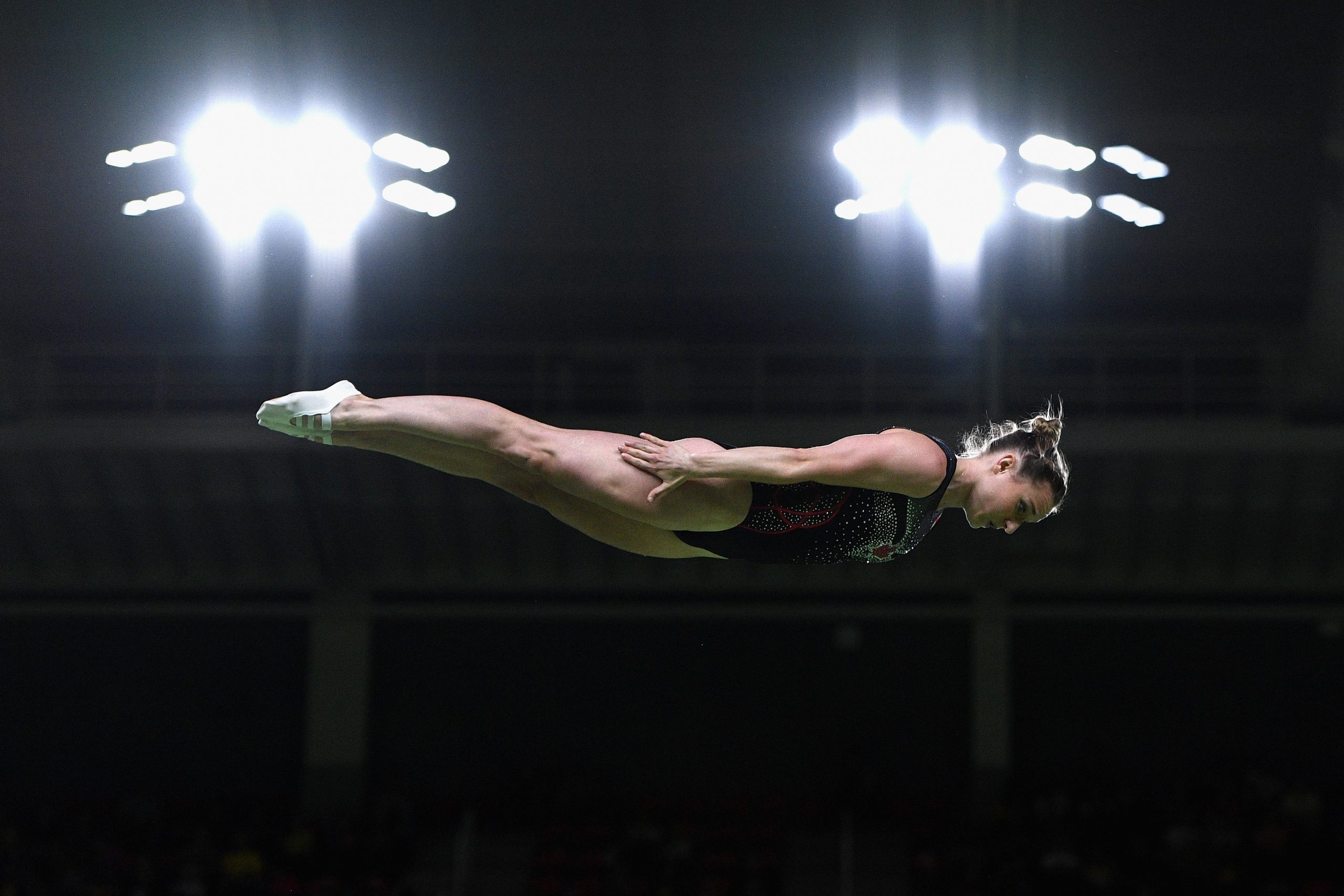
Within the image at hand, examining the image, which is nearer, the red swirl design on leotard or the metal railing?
the red swirl design on leotard

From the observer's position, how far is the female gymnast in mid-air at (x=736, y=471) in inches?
142

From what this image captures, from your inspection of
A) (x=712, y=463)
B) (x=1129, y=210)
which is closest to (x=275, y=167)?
(x=1129, y=210)

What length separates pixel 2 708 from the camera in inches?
576

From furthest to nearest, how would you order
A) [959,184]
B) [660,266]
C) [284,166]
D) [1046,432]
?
[660,266] < [959,184] < [284,166] < [1046,432]

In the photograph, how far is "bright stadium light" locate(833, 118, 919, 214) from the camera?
1136 centimetres

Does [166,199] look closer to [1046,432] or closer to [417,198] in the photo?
[417,198]

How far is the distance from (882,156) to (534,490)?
8.14 meters

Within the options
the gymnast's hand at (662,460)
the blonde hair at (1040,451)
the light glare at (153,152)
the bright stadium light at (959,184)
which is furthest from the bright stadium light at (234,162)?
the blonde hair at (1040,451)

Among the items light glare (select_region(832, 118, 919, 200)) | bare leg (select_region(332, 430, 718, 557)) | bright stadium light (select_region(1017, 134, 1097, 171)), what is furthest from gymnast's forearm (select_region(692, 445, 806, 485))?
light glare (select_region(832, 118, 919, 200))

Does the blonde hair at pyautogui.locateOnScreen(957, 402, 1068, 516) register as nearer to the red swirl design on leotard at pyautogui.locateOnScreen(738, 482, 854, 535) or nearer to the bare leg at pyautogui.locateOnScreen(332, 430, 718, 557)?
the red swirl design on leotard at pyautogui.locateOnScreen(738, 482, 854, 535)

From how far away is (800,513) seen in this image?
391 centimetres

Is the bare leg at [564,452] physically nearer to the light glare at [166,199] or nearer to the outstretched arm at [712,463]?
the outstretched arm at [712,463]

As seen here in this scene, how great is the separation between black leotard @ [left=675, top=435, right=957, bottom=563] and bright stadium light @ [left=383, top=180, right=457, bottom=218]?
8.22 metres

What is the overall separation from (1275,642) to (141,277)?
12575 mm
